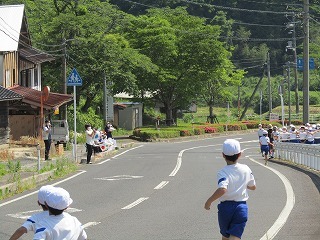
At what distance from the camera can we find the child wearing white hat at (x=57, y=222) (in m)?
6.04

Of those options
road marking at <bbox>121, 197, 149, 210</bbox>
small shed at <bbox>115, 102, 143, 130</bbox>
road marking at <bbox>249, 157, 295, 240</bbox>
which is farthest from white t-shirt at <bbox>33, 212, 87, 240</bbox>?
small shed at <bbox>115, 102, 143, 130</bbox>

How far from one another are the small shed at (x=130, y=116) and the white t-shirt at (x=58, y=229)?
64.3m

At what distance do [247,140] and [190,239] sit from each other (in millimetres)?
47063

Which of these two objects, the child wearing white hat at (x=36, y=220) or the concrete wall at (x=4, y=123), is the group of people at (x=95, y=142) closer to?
the concrete wall at (x=4, y=123)

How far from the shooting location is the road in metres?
11.8

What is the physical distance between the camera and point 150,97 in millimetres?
69000

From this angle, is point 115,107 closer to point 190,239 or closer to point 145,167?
point 145,167

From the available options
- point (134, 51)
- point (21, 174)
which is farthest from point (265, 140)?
point (134, 51)

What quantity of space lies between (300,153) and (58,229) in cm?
2205

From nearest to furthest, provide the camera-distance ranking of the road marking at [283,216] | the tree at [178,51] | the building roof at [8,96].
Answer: the road marking at [283,216]
the building roof at [8,96]
the tree at [178,51]

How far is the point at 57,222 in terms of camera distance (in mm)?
6105

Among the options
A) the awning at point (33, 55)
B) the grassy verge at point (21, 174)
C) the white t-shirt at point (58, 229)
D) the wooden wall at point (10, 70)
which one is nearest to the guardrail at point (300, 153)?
the grassy verge at point (21, 174)

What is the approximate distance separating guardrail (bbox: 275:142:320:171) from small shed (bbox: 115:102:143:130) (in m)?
38.2

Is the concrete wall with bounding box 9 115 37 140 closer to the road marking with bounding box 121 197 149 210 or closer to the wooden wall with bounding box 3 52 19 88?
the wooden wall with bounding box 3 52 19 88
